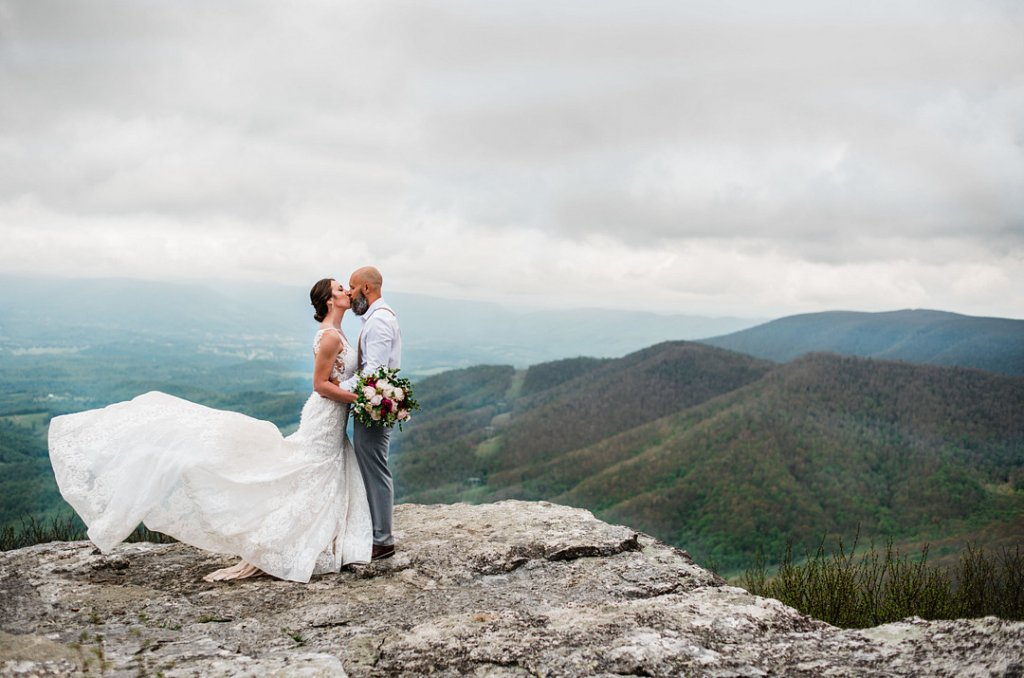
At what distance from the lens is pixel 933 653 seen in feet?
15.2

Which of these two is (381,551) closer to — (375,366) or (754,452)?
(375,366)

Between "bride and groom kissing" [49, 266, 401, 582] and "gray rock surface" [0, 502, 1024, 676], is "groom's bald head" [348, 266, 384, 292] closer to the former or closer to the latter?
"bride and groom kissing" [49, 266, 401, 582]

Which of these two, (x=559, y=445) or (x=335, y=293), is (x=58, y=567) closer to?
(x=335, y=293)

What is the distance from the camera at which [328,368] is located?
7.10 m

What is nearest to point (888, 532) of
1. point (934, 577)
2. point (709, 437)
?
Answer: point (709, 437)

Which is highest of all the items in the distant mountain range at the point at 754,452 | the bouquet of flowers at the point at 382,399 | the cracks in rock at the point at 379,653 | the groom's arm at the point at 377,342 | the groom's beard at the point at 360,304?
the groom's beard at the point at 360,304

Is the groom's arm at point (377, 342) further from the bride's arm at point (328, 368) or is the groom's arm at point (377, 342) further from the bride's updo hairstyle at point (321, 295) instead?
the bride's updo hairstyle at point (321, 295)

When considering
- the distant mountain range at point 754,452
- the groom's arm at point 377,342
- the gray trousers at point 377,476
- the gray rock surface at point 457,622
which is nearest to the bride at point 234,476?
the gray trousers at point 377,476

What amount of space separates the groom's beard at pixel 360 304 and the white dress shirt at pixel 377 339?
0.18 ft

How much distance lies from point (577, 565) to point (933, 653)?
343cm

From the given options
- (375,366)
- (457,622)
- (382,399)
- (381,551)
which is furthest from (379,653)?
(375,366)

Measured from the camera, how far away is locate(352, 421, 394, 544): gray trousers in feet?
24.0

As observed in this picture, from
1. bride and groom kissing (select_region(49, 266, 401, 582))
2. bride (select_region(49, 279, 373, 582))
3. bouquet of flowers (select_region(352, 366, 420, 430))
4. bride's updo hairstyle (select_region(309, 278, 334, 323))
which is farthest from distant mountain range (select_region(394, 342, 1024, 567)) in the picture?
bride's updo hairstyle (select_region(309, 278, 334, 323))

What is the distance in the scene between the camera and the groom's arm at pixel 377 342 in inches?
Answer: 279
